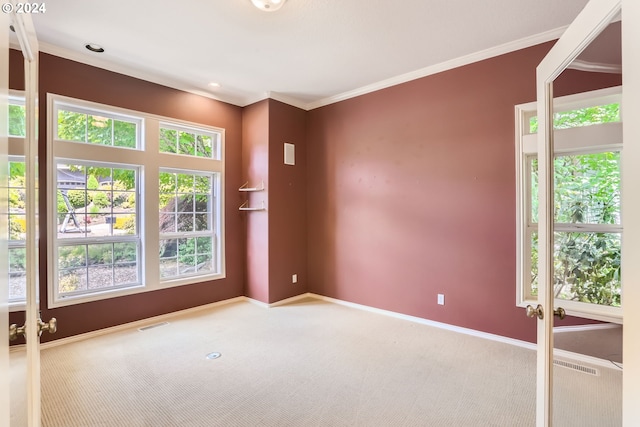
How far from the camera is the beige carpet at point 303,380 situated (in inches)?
72.9

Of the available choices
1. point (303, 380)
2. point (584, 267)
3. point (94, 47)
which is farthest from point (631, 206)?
point (94, 47)

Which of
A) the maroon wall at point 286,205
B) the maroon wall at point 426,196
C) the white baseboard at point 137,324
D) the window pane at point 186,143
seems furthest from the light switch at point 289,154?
the white baseboard at point 137,324

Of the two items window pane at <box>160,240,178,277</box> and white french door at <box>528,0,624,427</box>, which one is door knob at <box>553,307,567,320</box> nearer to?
white french door at <box>528,0,624,427</box>

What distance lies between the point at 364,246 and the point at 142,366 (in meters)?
2.68

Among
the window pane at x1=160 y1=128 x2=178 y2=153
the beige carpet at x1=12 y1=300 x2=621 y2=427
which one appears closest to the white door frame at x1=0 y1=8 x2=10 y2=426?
the beige carpet at x1=12 y1=300 x2=621 y2=427

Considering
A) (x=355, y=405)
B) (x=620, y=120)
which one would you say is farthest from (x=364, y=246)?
(x=620, y=120)

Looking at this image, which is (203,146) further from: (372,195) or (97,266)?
(372,195)

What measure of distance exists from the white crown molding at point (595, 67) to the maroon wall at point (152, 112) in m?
3.84

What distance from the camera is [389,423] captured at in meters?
1.84

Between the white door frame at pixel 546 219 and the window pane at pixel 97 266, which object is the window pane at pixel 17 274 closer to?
the white door frame at pixel 546 219

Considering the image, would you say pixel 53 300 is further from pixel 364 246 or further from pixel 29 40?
pixel 364 246

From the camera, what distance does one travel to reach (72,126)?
3.05 meters

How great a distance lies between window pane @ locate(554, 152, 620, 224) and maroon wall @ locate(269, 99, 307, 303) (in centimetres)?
327

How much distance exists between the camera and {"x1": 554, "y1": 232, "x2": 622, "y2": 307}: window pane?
1121 millimetres
